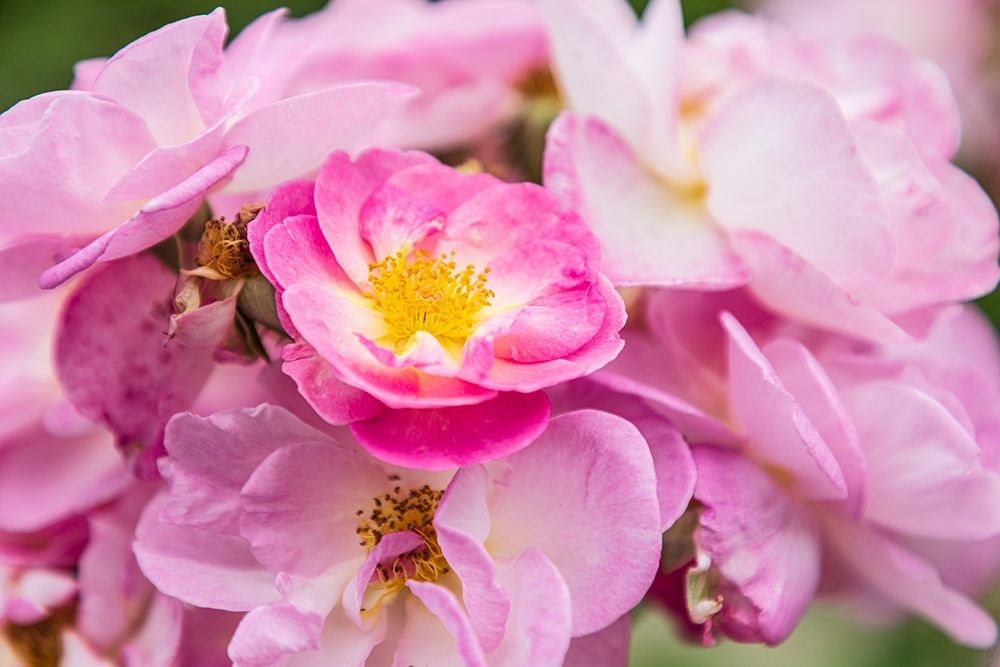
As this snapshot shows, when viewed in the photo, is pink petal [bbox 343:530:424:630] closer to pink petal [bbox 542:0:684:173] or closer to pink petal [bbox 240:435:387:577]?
pink petal [bbox 240:435:387:577]

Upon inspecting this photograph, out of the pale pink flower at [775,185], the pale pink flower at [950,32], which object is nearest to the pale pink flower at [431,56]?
the pale pink flower at [775,185]

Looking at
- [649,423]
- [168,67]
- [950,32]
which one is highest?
[168,67]

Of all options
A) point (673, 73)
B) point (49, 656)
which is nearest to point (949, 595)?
point (673, 73)

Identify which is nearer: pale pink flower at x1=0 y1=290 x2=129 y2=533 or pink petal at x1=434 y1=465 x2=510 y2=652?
pink petal at x1=434 y1=465 x2=510 y2=652

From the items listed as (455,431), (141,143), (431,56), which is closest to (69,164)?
(141,143)

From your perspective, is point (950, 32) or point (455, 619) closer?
point (455, 619)

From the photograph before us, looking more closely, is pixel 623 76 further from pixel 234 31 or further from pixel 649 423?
pixel 234 31

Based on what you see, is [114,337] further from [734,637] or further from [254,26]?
[734,637]

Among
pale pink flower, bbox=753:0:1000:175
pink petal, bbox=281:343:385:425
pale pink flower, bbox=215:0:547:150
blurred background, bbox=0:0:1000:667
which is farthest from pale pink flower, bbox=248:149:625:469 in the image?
pale pink flower, bbox=753:0:1000:175
